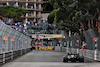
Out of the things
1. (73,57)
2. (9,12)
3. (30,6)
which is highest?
(30,6)

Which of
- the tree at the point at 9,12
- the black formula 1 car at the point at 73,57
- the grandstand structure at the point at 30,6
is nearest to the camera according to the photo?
the black formula 1 car at the point at 73,57

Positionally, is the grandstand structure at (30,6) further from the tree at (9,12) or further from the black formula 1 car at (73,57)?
the black formula 1 car at (73,57)

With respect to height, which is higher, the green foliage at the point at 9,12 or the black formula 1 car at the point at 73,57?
the green foliage at the point at 9,12

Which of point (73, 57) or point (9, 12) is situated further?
point (9, 12)

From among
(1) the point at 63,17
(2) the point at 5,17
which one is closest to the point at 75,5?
(1) the point at 63,17

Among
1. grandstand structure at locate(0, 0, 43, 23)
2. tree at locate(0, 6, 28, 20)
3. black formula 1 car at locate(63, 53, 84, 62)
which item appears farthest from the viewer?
grandstand structure at locate(0, 0, 43, 23)

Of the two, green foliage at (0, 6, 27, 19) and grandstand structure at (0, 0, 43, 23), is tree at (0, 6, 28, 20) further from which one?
grandstand structure at (0, 0, 43, 23)

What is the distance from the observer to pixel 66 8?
40.0m

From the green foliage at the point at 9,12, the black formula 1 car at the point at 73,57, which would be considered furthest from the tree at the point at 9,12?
the black formula 1 car at the point at 73,57

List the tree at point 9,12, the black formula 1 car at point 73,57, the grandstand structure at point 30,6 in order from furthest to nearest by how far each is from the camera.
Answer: the grandstand structure at point 30,6, the tree at point 9,12, the black formula 1 car at point 73,57

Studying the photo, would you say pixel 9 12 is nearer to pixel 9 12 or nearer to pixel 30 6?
pixel 9 12

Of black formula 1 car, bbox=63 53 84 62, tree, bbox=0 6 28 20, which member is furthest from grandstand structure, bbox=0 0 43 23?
black formula 1 car, bbox=63 53 84 62

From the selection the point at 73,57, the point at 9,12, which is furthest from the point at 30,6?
the point at 73,57

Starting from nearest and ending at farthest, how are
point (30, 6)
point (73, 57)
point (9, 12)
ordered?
1. point (73, 57)
2. point (9, 12)
3. point (30, 6)
